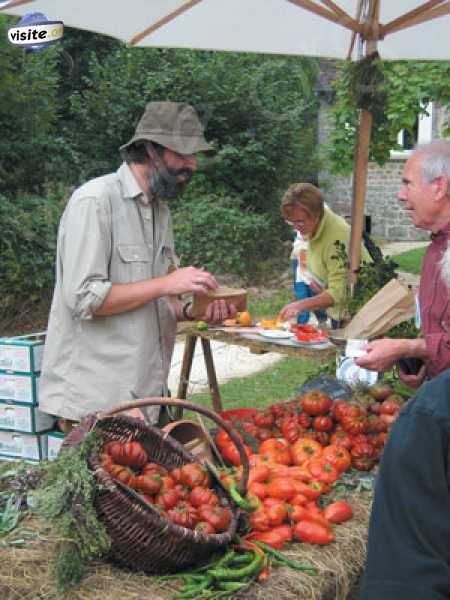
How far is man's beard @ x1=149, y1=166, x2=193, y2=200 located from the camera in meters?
3.54

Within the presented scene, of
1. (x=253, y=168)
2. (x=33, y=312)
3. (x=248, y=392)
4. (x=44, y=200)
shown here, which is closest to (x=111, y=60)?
(x=253, y=168)

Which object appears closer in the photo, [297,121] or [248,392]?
[248,392]

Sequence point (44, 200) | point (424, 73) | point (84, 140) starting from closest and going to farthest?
1. point (424, 73)
2. point (44, 200)
3. point (84, 140)

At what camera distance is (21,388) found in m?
4.09

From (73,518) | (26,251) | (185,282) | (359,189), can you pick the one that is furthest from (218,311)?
(26,251)

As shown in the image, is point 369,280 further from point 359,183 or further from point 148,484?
point 148,484

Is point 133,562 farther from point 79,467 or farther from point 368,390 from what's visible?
point 368,390

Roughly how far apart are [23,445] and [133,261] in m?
1.38

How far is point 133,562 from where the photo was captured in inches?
90.9

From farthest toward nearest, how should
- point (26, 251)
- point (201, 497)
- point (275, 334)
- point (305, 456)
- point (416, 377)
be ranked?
point (26, 251), point (275, 334), point (416, 377), point (305, 456), point (201, 497)

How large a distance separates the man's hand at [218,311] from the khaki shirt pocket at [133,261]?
802 mm

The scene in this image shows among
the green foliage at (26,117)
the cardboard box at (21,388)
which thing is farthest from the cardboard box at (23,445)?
the green foliage at (26,117)

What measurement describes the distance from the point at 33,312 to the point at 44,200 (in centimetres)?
178

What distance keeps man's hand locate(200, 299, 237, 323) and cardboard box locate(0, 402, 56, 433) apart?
1.04m
